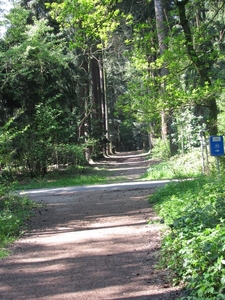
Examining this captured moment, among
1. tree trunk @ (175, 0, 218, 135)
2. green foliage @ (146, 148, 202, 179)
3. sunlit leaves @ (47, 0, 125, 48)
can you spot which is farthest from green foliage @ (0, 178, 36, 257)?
green foliage @ (146, 148, 202, 179)

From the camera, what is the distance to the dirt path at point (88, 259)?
16.9ft

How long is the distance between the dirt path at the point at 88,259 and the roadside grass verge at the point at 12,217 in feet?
0.80

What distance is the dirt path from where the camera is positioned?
516 centimetres

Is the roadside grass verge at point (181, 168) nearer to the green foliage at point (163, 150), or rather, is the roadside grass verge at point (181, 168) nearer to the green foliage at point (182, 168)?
the green foliage at point (182, 168)

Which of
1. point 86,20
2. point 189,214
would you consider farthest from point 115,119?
point 189,214

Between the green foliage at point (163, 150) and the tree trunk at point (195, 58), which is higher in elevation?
the tree trunk at point (195, 58)

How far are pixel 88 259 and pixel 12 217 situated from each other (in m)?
4.03

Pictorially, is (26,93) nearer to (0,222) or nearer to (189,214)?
(0,222)

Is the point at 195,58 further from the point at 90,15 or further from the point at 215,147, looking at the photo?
the point at 90,15

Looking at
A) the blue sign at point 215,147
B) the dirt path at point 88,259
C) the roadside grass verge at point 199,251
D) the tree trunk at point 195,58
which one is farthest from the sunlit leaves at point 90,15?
the roadside grass verge at point 199,251

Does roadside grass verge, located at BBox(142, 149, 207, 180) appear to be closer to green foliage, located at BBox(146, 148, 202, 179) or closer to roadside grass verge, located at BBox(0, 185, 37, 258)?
green foliage, located at BBox(146, 148, 202, 179)

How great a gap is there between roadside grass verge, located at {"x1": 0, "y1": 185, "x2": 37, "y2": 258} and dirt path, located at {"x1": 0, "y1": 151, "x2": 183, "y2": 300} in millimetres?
244

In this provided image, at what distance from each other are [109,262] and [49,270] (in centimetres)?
99

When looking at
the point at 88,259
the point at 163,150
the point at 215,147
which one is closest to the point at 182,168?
the point at 215,147
